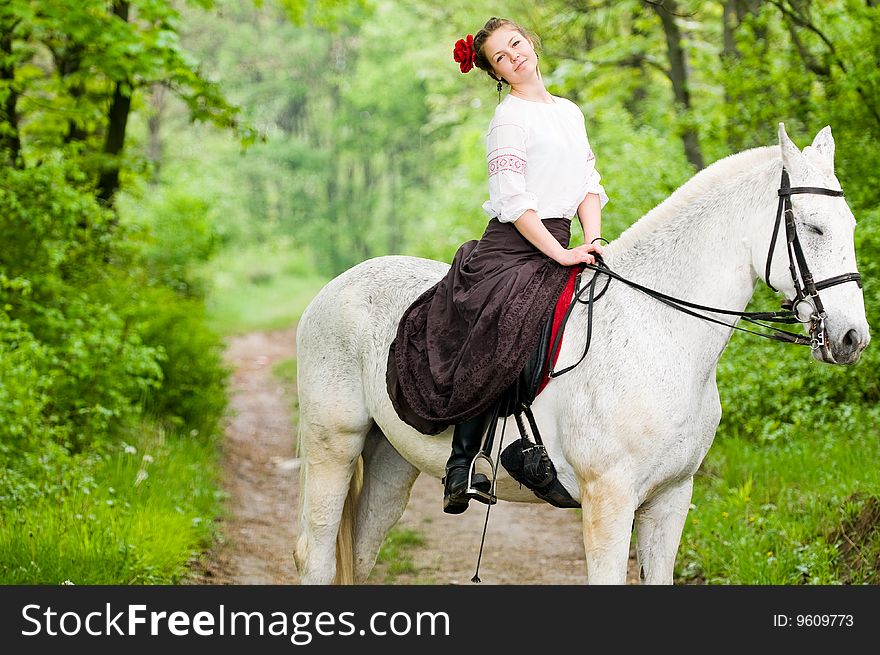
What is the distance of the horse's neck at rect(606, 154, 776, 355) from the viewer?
373 cm

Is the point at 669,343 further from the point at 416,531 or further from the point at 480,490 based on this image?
the point at 416,531

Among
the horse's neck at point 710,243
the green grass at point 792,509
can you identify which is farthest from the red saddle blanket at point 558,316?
the green grass at point 792,509

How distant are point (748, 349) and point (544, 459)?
5144 mm

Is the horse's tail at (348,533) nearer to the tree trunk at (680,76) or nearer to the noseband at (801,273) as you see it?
the noseband at (801,273)

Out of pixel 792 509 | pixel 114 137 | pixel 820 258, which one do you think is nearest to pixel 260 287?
pixel 114 137

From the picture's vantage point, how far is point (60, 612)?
4270 mm

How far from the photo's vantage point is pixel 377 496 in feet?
16.5

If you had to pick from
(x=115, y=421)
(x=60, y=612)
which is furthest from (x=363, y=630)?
(x=115, y=421)

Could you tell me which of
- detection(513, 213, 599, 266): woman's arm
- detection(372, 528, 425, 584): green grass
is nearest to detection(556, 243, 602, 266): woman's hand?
detection(513, 213, 599, 266): woman's arm

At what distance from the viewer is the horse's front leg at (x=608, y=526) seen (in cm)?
377

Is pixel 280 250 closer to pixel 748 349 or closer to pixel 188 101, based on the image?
pixel 188 101

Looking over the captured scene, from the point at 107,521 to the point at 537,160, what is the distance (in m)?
3.60

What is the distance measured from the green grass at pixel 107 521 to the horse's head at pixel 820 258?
152 inches

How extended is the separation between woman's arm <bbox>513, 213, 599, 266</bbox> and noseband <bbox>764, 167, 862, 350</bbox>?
75 centimetres
